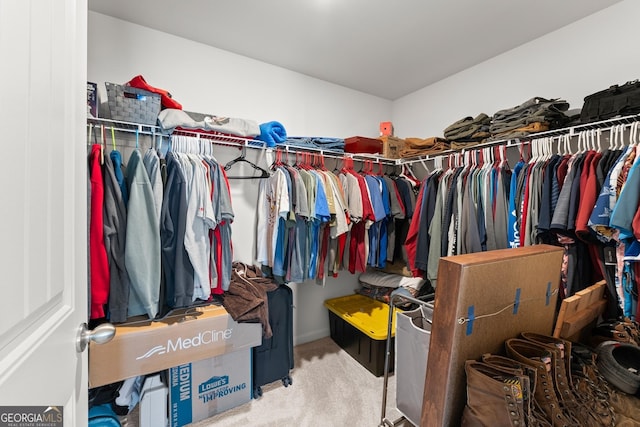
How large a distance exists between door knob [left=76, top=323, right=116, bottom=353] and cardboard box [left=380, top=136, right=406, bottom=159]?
249 centimetres

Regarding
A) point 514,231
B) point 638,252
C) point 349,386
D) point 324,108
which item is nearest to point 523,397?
point 638,252

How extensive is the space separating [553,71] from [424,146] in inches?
39.2

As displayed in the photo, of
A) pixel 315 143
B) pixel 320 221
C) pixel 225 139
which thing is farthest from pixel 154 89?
pixel 320 221

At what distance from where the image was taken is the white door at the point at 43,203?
35cm

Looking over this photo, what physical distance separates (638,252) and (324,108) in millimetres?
2435

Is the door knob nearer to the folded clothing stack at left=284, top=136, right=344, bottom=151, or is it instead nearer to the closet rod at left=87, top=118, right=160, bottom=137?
the closet rod at left=87, top=118, right=160, bottom=137

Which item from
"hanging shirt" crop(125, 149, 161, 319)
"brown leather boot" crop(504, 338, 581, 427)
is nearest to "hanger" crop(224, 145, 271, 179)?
"hanging shirt" crop(125, 149, 161, 319)

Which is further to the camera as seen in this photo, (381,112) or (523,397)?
(381,112)

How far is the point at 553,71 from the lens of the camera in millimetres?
1944

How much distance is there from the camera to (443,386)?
3.32 ft

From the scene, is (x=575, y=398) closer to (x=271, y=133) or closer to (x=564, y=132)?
(x=564, y=132)

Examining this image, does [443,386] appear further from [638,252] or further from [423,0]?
[423,0]

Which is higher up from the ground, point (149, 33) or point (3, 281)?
point (149, 33)

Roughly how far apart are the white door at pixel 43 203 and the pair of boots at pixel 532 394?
115 cm
